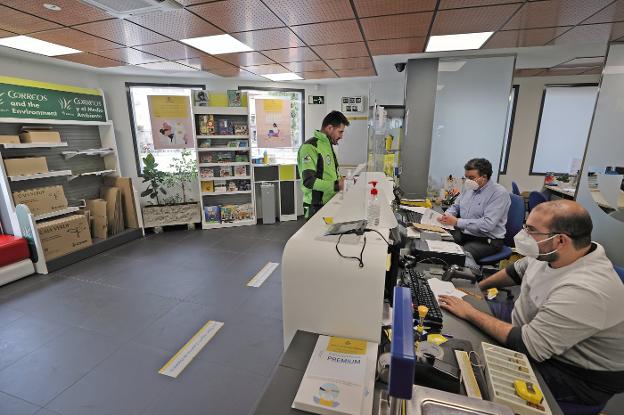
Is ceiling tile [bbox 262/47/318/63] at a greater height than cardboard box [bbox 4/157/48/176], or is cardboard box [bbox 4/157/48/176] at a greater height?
ceiling tile [bbox 262/47/318/63]

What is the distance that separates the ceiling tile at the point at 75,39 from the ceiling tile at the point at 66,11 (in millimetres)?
300

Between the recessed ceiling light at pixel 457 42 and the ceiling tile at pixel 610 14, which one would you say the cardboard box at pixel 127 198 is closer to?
the recessed ceiling light at pixel 457 42

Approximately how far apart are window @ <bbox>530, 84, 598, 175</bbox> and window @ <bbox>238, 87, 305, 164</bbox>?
4.79 m

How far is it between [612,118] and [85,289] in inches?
251

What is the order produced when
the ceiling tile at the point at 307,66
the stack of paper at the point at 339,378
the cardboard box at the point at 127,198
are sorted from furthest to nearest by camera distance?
1. the cardboard box at the point at 127,198
2. the ceiling tile at the point at 307,66
3. the stack of paper at the point at 339,378

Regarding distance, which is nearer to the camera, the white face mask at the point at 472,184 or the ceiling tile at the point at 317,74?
the white face mask at the point at 472,184

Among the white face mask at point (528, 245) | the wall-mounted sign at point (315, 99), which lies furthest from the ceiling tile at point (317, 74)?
the white face mask at point (528, 245)

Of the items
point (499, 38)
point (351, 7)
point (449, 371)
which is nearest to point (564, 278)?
point (449, 371)

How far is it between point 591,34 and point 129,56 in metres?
5.33

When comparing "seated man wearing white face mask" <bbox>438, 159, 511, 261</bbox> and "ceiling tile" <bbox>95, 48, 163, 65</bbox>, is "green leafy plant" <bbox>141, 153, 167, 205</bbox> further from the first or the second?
"seated man wearing white face mask" <bbox>438, 159, 511, 261</bbox>

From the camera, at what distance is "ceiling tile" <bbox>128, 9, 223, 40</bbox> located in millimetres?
2471

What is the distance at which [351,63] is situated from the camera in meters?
4.27

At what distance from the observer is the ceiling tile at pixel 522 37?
9.66 feet

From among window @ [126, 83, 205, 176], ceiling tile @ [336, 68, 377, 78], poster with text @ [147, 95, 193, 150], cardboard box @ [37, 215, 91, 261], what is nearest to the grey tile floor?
cardboard box @ [37, 215, 91, 261]
